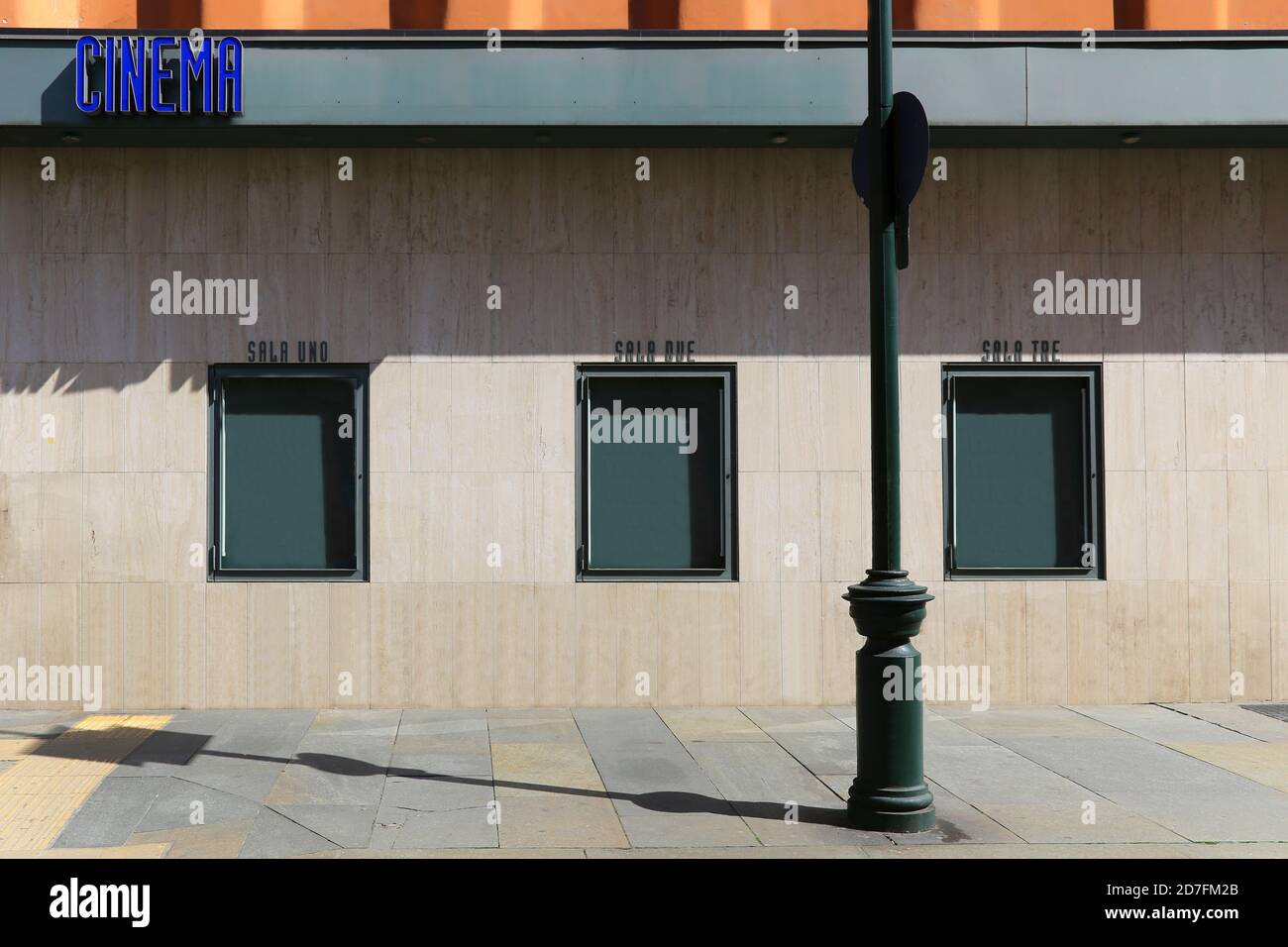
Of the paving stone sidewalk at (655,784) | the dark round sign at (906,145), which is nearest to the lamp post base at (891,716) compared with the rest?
the paving stone sidewalk at (655,784)

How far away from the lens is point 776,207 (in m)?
11.5

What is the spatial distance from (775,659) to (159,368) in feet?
19.9

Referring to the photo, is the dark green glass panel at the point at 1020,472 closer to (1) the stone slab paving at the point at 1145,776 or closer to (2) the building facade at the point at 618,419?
(2) the building facade at the point at 618,419

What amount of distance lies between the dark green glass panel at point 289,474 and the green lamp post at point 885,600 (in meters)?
5.49

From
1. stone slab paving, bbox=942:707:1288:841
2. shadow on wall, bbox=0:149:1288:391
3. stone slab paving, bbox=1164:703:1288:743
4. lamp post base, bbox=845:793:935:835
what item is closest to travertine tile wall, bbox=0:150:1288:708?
shadow on wall, bbox=0:149:1288:391

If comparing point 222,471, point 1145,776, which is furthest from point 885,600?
point 222,471

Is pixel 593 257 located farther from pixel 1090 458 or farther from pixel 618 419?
pixel 1090 458

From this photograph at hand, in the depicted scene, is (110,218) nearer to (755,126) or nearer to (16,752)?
(16,752)

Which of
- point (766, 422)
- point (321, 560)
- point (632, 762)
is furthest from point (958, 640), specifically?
point (321, 560)

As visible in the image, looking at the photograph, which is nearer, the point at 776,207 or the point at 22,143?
the point at 22,143

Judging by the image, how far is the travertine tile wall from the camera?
36.4 feet

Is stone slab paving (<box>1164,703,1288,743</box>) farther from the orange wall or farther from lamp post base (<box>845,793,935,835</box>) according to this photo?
the orange wall

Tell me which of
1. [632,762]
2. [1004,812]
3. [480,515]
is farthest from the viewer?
[480,515]

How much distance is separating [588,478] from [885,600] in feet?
14.9
